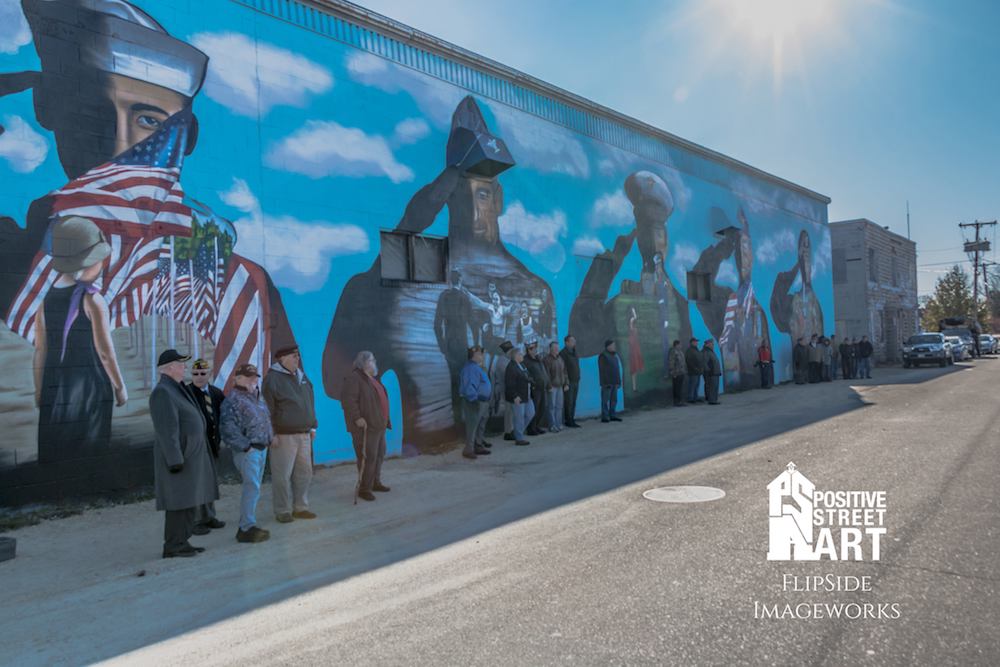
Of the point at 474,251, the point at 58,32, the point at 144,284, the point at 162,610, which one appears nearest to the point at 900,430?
the point at 474,251

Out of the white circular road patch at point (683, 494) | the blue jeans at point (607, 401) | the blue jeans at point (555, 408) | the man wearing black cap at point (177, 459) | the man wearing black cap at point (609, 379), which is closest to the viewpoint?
the man wearing black cap at point (177, 459)

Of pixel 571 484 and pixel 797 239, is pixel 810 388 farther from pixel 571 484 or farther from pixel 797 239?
pixel 571 484

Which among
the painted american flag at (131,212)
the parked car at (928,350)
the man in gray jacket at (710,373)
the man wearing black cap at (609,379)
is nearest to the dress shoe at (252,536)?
the painted american flag at (131,212)

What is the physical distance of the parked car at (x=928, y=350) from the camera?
102 feet

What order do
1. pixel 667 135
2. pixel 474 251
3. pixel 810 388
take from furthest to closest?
pixel 810 388
pixel 667 135
pixel 474 251

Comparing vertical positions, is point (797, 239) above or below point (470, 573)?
above

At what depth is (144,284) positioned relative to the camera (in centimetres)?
845

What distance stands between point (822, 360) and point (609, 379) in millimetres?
13676

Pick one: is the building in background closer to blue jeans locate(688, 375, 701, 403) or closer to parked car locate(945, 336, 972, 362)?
parked car locate(945, 336, 972, 362)

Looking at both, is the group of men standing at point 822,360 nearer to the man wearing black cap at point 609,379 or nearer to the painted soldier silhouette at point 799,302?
the painted soldier silhouette at point 799,302

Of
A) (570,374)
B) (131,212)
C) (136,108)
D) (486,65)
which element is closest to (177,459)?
(131,212)

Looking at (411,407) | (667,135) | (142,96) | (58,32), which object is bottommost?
(411,407)

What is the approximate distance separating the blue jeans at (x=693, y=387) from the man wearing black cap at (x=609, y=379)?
4.48 meters

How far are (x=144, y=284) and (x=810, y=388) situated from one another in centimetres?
2010
